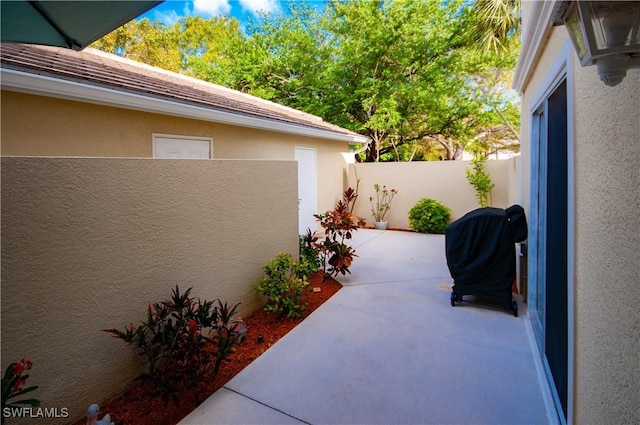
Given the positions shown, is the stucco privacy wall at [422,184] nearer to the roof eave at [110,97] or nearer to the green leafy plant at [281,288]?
the roof eave at [110,97]

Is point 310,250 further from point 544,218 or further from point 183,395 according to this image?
point 544,218

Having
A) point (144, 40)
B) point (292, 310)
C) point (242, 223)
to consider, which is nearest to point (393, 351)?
point (292, 310)

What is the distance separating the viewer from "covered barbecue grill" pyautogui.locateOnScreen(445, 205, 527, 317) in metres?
4.66

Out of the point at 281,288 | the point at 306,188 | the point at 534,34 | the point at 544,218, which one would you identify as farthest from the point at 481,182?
the point at 281,288

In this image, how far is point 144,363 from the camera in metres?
3.19

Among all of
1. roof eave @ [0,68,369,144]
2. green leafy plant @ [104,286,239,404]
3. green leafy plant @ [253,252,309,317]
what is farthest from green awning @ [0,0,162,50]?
green leafy plant @ [253,252,309,317]

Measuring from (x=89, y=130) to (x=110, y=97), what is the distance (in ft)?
1.88

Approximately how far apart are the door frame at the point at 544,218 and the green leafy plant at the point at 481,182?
6.13m

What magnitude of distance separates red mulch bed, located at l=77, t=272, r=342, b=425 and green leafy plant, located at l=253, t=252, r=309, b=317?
0.69 feet

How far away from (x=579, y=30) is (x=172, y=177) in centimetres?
340

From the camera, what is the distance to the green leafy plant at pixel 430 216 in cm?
1070

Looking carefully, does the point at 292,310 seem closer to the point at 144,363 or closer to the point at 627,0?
the point at 144,363

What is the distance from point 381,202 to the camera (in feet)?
40.1

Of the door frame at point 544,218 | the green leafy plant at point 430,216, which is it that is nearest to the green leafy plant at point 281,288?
the door frame at point 544,218
